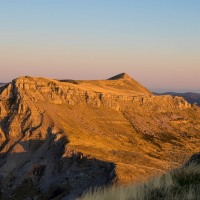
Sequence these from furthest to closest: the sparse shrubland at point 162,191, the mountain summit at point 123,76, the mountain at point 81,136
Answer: the mountain summit at point 123,76, the mountain at point 81,136, the sparse shrubland at point 162,191

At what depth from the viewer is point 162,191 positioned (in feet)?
26.8

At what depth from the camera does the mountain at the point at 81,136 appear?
32469mm

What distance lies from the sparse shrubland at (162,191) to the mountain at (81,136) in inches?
593

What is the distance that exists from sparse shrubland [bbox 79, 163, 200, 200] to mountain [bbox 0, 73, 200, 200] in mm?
15051

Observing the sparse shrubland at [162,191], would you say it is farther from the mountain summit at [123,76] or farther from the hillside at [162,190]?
the mountain summit at [123,76]

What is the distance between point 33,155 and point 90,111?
14.0 m

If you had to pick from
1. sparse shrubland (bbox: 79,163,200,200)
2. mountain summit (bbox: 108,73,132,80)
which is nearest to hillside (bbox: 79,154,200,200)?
sparse shrubland (bbox: 79,163,200,200)

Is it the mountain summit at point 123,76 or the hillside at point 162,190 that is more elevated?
the mountain summit at point 123,76

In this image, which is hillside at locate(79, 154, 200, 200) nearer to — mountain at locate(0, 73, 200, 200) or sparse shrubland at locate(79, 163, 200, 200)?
sparse shrubland at locate(79, 163, 200, 200)

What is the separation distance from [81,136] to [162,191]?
3347 centimetres

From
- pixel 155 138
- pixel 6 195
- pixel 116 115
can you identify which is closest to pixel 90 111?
pixel 116 115

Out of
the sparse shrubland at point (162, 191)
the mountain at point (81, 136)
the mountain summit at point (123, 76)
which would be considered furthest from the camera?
the mountain summit at point (123, 76)

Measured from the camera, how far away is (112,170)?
3036 centimetres

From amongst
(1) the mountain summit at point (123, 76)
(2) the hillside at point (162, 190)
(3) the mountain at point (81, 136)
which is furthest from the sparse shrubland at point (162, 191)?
(1) the mountain summit at point (123, 76)
